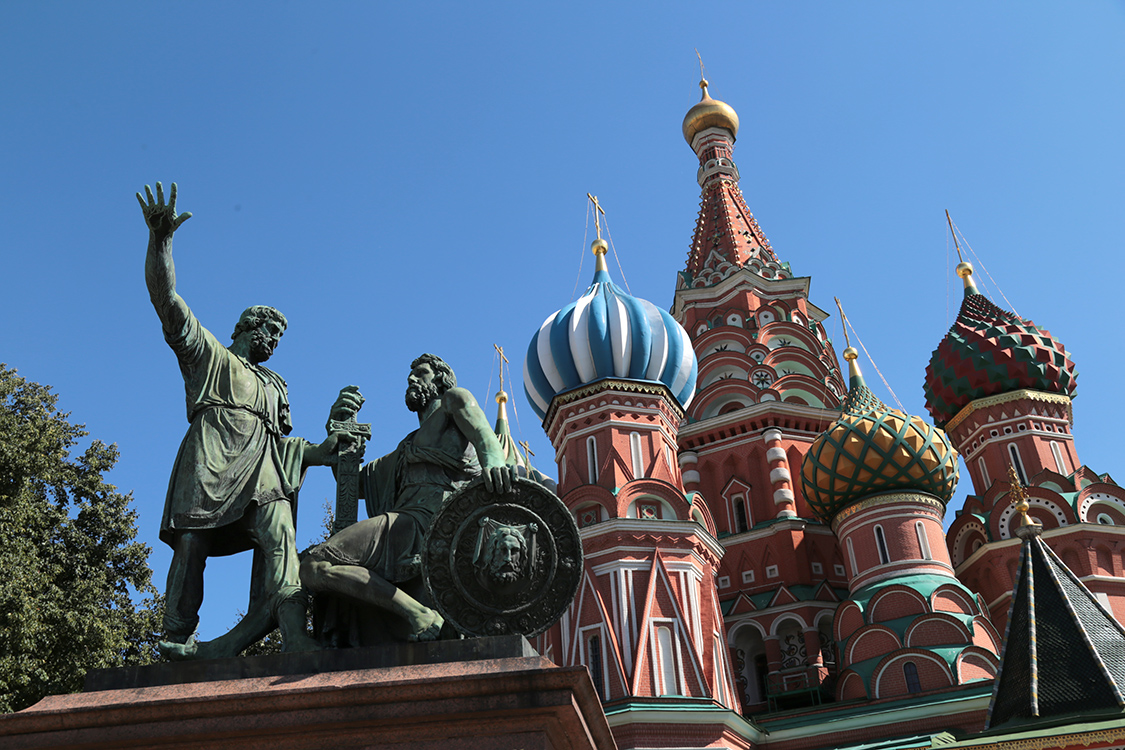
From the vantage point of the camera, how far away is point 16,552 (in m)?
14.8

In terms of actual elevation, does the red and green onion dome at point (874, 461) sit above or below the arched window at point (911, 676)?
above

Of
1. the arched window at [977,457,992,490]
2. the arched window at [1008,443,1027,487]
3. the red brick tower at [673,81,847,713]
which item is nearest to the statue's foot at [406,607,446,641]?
the red brick tower at [673,81,847,713]

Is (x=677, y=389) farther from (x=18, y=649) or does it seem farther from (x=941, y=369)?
(x=18, y=649)

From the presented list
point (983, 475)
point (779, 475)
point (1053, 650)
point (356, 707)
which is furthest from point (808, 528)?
point (356, 707)

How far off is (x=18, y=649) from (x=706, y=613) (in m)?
12.8

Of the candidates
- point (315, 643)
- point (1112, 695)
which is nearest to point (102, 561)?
point (315, 643)

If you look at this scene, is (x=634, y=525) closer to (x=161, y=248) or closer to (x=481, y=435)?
(x=481, y=435)

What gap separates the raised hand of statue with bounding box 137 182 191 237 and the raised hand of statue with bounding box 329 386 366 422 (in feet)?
4.53

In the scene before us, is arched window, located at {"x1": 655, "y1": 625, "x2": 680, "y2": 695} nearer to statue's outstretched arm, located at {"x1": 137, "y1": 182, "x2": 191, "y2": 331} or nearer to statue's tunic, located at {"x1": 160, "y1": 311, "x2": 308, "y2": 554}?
statue's tunic, located at {"x1": 160, "y1": 311, "x2": 308, "y2": 554}

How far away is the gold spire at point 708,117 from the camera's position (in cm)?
3831

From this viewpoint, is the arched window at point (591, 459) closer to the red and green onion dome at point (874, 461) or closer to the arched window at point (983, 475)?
the red and green onion dome at point (874, 461)

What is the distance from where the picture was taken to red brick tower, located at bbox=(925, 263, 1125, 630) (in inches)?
975

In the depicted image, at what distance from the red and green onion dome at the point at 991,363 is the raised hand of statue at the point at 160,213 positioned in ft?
86.5

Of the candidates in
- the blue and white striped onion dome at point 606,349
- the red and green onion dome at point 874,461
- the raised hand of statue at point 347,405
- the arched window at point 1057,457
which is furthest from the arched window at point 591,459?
the raised hand of statue at point 347,405
